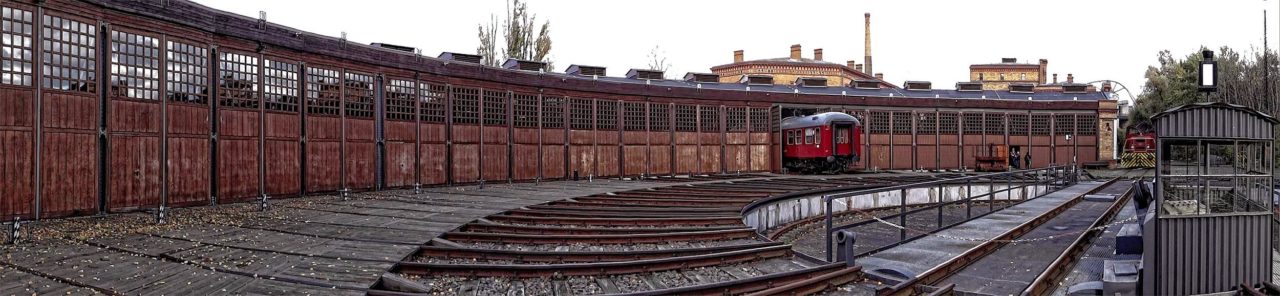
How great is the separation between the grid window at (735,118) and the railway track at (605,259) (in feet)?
54.7

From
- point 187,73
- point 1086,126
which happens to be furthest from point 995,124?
point 187,73

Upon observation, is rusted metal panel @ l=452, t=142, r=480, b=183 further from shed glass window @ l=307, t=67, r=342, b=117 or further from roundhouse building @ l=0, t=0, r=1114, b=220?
shed glass window @ l=307, t=67, r=342, b=117

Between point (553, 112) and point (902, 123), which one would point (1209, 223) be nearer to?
point (553, 112)

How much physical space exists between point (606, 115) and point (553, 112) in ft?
8.33

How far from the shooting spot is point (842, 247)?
9305 millimetres

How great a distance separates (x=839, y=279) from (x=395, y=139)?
15.0 meters

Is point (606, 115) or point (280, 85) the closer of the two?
point (280, 85)

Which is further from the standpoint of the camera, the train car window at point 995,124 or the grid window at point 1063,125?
the grid window at point 1063,125

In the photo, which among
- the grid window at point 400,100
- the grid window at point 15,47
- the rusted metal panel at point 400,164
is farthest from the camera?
the grid window at point 400,100

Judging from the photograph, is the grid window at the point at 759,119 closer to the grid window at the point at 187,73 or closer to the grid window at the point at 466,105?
the grid window at the point at 466,105

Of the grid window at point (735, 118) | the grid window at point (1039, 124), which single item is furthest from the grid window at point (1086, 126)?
the grid window at point (735, 118)

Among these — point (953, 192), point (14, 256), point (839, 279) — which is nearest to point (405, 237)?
point (14, 256)

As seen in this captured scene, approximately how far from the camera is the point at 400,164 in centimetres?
2002

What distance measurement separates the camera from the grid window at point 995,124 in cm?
3562
